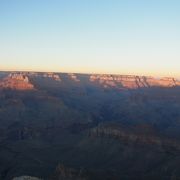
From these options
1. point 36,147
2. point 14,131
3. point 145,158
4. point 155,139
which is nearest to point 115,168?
point 145,158

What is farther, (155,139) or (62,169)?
(155,139)

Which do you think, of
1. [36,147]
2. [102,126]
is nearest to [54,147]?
[36,147]

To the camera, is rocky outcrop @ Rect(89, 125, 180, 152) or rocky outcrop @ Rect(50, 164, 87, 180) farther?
rocky outcrop @ Rect(89, 125, 180, 152)

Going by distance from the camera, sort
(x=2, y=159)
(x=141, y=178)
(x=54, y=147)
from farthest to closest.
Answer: (x=54, y=147), (x=2, y=159), (x=141, y=178)

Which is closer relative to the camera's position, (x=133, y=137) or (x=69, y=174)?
(x=69, y=174)

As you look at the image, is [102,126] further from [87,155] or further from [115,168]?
[115,168]

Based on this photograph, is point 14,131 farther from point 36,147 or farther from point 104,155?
point 104,155

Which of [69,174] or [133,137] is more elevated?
[133,137]

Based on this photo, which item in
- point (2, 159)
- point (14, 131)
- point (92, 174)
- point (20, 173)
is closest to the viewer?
point (92, 174)

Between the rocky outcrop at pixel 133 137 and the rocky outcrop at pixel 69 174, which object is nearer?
the rocky outcrop at pixel 69 174
